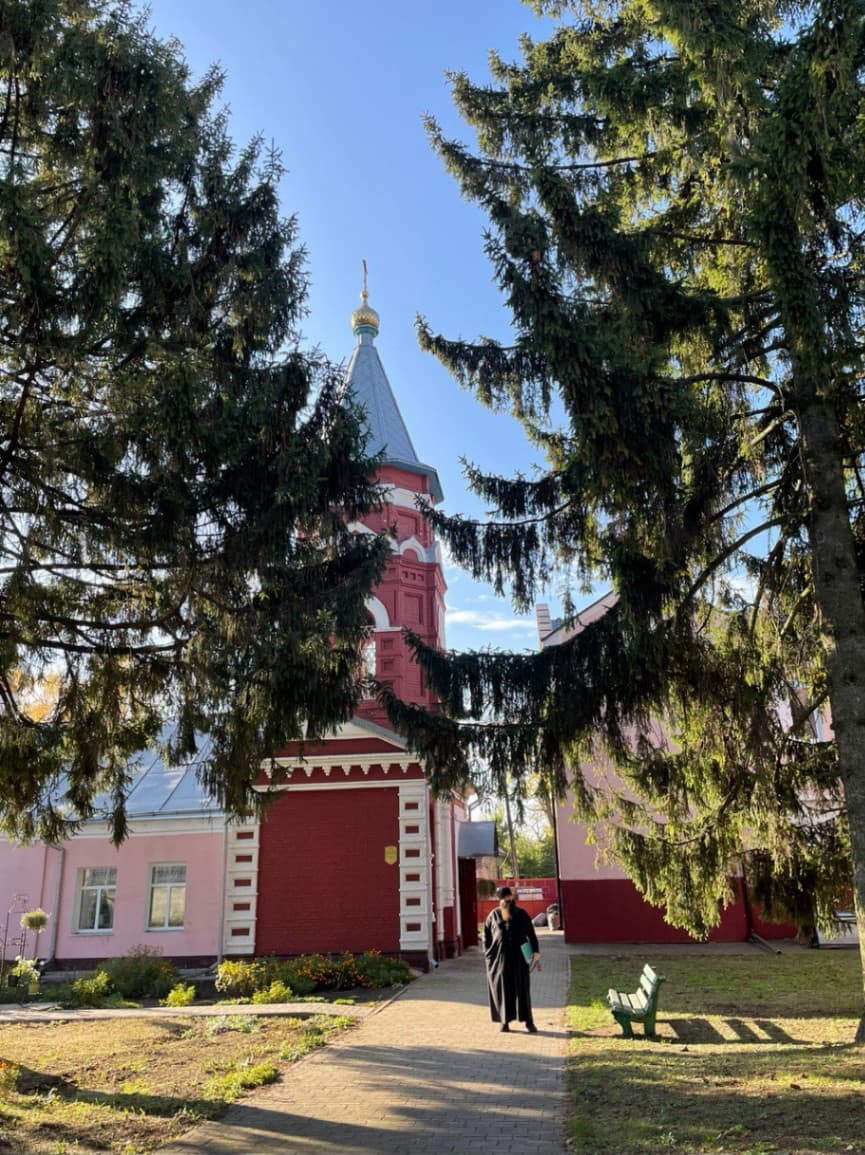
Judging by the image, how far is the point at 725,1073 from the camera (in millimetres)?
7770

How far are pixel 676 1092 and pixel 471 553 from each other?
5345 millimetres

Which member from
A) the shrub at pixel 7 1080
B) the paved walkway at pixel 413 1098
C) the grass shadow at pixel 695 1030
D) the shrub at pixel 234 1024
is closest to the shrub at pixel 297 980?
the shrub at pixel 234 1024

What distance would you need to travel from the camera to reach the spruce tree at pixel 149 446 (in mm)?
7285

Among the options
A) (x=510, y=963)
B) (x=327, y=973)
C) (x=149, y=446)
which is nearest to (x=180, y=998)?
(x=327, y=973)

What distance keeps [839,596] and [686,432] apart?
2.12 meters

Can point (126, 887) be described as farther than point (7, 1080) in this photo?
Yes

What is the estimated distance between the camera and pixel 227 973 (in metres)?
15.2

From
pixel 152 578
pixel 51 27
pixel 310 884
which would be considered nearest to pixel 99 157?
pixel 51 27

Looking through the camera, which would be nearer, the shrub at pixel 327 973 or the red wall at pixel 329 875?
the shrub at pixel 327 973

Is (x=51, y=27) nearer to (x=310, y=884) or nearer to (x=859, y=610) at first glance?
(x=859, y=610)

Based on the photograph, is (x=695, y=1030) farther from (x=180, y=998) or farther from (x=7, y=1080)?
(x=180, y=998)

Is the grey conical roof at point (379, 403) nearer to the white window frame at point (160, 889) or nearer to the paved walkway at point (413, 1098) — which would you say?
the white window frame at point (160, 889)

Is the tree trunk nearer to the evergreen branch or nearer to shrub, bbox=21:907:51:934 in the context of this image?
the evergreen branch

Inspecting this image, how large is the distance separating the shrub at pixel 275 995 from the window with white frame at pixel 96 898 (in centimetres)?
679
